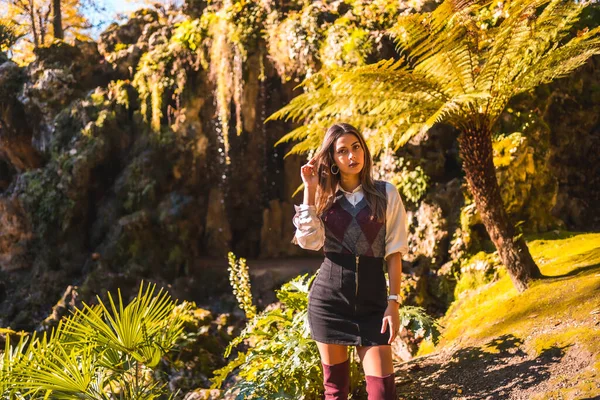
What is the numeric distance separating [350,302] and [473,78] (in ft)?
8.16

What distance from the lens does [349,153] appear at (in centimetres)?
215

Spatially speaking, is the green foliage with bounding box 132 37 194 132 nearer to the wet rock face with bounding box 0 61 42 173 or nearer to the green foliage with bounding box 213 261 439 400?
the wet rock face with bounding box 0 61 42 173

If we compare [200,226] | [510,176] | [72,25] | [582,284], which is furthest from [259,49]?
[72,25]

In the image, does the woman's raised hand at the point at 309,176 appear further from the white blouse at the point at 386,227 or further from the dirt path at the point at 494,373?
the dirt path at the point at 494,373

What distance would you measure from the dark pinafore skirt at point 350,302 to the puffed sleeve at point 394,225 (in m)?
0.09

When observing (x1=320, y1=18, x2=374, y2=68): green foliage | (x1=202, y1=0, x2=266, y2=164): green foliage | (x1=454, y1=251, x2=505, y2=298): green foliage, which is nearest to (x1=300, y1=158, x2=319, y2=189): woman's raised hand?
(x1=454, y1=251, x2=505, y2=298): green foliage

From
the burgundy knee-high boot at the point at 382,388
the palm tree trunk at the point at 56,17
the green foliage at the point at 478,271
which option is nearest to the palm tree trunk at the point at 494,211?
the green foliage at the point at 478,271

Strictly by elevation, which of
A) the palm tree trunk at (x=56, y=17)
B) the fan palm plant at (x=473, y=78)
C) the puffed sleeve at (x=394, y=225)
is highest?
the palm tree trunk at (x=56, y=17)

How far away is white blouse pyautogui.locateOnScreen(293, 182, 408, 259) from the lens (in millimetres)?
2094

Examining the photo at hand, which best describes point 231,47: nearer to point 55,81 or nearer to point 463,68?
point 55,81

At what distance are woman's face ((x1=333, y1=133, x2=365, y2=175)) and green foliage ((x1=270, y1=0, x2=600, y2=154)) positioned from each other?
151 centimetres

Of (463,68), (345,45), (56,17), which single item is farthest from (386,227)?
(56,17)

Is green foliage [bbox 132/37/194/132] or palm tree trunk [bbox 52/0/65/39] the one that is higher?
palm tree trunk [bbox 52/0/65/39]

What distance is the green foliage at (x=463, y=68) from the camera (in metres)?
3.59
